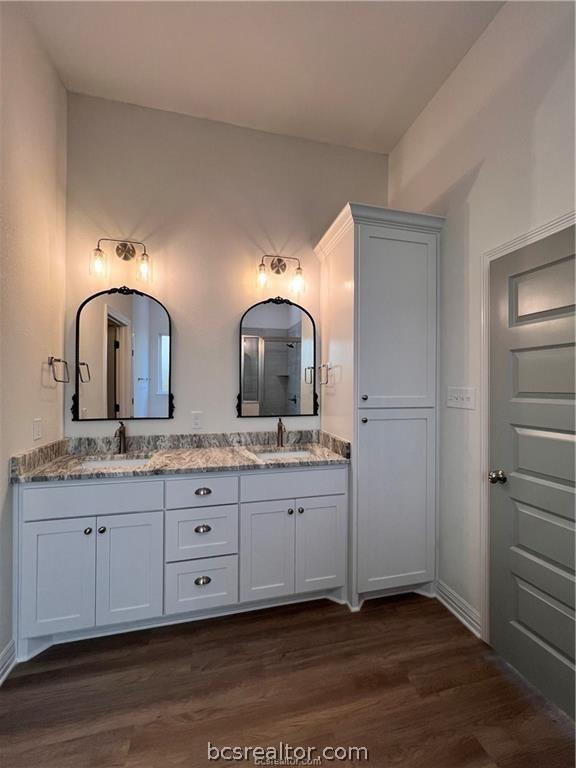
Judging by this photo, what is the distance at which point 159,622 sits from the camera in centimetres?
203

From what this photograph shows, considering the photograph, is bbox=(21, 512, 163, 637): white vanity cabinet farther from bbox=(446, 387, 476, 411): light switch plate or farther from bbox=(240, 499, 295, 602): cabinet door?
bbox=(446, 387, 476, 411): light switch plate

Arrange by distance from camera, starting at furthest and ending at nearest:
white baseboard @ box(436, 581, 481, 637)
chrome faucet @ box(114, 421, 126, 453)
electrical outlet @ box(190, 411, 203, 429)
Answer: electrical outlet @ box(190, 411, 203, 429) < chrome faucet @ box(114, 421, 126, 453) < white baseboard @ box(436, 581, 481, 637)

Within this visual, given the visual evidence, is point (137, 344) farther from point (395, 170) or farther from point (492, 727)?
point (492, 727)

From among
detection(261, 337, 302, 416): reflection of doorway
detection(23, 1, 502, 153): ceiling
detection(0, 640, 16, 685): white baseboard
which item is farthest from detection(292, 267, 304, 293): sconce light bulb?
detection(0, 640, 16, 685): white baseboard

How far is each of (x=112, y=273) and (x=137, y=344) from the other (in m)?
0.51

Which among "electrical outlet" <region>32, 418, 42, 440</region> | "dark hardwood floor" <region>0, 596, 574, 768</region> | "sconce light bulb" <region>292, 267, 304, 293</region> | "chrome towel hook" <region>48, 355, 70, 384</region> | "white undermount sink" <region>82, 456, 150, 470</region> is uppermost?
"sconce light bulb" <region>292, 267, 304, 293</region>

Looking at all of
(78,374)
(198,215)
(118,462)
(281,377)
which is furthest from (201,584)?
(198,215)

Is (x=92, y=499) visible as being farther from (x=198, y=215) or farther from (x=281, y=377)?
(x=198, y=215)

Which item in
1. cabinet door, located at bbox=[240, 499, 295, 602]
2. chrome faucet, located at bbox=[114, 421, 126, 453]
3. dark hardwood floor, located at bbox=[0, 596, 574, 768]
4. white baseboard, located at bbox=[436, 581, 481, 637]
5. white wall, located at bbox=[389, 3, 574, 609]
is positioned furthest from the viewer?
chrome faucet, located at bbox=[114, 421, 126, 453]

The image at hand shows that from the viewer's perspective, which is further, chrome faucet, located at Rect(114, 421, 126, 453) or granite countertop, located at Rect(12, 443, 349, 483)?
chrome faucet, located at Rect(114, 421, 126, 453)

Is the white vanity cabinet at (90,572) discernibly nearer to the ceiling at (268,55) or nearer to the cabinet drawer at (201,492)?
the cabinet drawer at (201,492)

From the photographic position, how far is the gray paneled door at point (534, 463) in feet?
4.80

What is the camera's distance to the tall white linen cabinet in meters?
2.18

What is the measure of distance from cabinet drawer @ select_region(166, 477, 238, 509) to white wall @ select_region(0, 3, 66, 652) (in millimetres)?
775
